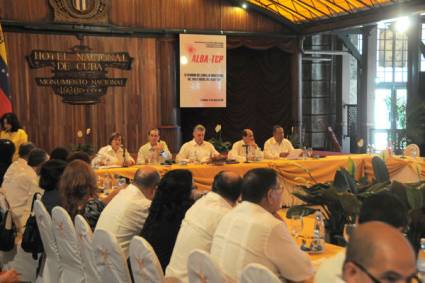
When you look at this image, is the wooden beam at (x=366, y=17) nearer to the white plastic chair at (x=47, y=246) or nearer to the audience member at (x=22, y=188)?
the audience member at (x=22, y=188)

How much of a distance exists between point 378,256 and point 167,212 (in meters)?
2.13

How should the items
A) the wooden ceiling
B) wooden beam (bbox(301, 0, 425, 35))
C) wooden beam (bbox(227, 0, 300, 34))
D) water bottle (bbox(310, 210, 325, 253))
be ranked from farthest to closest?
wooden beam (bbox(227, 0, 300, 34)), the wooden ceiling, wooden beam (bbox(301, 0, 425, 35)), water bottle (bbox(310, 210, 325, 253))

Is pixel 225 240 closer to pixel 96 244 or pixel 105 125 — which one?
pixel 96 244

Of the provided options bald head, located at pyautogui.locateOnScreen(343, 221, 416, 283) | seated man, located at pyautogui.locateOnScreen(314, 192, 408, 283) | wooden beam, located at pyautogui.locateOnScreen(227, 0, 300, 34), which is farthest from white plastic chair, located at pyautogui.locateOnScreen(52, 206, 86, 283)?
wooden beam, located at pyautogui.locateOnScreen(227, 0, 300, 34)

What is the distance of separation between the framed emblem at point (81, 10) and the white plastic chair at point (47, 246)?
6.89m

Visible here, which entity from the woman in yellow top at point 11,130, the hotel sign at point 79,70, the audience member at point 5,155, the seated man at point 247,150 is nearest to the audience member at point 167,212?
the audience member at point 5,155

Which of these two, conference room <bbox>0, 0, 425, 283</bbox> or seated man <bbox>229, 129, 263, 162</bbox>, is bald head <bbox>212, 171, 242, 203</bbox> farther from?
seated man <bbox>229, 129, 263, 162</bbox>

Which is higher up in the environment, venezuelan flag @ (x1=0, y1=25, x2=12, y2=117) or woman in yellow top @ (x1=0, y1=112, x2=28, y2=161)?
venezuelan flag @ (x1=0, y1=25, x2=12, y2=117)

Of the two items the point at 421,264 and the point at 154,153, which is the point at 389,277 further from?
the point at 154,153

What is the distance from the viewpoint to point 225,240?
9.04 feet

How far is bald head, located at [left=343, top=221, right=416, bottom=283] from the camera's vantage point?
1.44m

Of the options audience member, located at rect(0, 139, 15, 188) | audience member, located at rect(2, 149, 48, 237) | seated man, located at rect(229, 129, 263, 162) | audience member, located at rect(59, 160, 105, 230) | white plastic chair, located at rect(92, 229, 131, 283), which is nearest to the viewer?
white plastic chair, located at rect(92, 229, 131, 283)

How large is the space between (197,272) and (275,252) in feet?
1.34

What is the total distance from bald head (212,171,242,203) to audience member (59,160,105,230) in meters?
1.05
